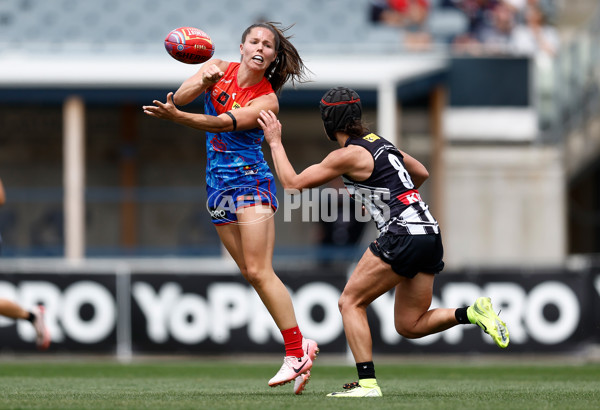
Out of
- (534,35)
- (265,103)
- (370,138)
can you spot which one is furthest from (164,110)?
(534,35)

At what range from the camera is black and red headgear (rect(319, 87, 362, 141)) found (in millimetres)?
6457

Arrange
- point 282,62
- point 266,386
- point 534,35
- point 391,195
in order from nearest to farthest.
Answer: point 391,195 → point 282,62 → point 266,386 → point 534,35

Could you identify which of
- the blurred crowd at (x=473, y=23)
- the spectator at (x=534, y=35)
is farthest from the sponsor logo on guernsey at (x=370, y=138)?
the spectator at (x=534, y=35)

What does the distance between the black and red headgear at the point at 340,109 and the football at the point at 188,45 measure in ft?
2.93

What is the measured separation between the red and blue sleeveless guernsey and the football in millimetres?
244

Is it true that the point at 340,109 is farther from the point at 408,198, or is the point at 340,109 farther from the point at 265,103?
the point at 408,198

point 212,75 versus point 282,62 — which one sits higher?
point 282,62

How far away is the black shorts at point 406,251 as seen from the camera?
6.36 metres

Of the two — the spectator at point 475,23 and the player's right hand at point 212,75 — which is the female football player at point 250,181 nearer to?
the player's right hand at point 212,75

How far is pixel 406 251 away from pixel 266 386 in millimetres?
2300

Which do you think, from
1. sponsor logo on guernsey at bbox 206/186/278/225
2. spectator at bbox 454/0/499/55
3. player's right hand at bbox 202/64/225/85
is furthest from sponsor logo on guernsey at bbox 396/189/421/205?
spectator at bbox 454/0/499/55

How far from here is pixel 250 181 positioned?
22.5ft

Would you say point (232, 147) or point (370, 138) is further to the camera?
point (232, 147)

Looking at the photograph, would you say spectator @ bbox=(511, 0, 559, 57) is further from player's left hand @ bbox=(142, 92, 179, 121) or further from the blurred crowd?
player's left hand @ bbox=(142, 92, 179, 121)
